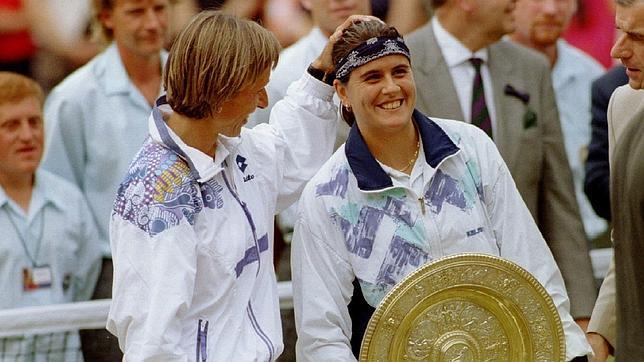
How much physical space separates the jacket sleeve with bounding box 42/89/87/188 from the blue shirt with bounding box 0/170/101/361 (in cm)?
10

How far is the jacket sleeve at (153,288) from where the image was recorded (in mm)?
4223

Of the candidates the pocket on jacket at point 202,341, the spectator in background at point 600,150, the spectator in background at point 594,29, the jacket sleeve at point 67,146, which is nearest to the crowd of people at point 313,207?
the pocket on jacket at point 202,341

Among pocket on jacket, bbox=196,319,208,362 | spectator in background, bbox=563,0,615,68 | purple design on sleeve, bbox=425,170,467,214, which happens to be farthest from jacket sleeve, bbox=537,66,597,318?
pocket on jacket, bbox=196,319,208,362

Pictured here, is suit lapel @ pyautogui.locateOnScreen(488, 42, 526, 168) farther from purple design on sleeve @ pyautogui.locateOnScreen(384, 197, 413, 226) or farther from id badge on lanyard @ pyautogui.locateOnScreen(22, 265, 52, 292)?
id badge on lanyard @ pyautogui.locateOnScreen(22, 265, 52, 292)

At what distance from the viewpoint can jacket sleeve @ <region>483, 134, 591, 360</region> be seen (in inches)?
187

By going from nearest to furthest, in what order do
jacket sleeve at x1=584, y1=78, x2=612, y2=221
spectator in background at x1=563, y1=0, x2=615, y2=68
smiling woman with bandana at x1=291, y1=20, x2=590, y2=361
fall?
smiling woman with bandana at x1=291, y1=20, x2=590, y2=361 → jacket sleeve at x1=584, y1=78, x2=612, y2=221 → spectator in background at x1=563, y1=0, x2=615, y2=68

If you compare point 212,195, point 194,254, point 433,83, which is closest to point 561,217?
point 433,83

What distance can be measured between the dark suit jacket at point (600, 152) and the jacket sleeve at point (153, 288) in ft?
9.08

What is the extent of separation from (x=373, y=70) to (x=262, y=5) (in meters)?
3.18

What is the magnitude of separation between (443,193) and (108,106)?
2.45 m

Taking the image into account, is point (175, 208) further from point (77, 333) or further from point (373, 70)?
point (77, 333)

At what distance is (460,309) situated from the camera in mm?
4582

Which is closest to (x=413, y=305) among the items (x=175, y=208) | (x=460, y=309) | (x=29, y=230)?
(x=460, y=309)

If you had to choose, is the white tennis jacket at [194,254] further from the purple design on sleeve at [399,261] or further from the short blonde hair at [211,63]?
the purple design on sleeve at [399,261]
